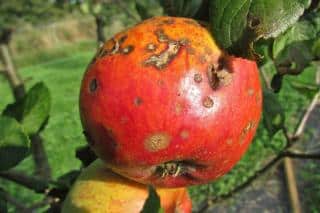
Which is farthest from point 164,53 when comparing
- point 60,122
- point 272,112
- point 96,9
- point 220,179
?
point 60,122

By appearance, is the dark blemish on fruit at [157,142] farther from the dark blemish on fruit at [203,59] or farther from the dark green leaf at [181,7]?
the dark green leaf at [181,7]

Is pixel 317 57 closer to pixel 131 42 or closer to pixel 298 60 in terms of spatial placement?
pixel 298 60

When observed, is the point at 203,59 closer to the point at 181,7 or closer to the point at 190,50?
the point at 190,50

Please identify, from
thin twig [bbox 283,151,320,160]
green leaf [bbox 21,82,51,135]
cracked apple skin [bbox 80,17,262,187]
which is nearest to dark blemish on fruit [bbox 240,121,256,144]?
cracked apple skin [bbox 80,17,262,187]

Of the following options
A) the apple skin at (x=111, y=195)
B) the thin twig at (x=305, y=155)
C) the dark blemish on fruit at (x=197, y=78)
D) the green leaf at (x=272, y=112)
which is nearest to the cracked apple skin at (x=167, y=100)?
the dark blemish on fruit at (x=197, y=78)

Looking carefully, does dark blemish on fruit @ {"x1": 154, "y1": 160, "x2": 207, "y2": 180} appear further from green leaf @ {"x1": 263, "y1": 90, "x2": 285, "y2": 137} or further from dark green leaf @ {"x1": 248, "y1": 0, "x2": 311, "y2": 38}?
green leaf @ {"x1": 263, "y1": 90, "x2": 285, "y2": 137}
